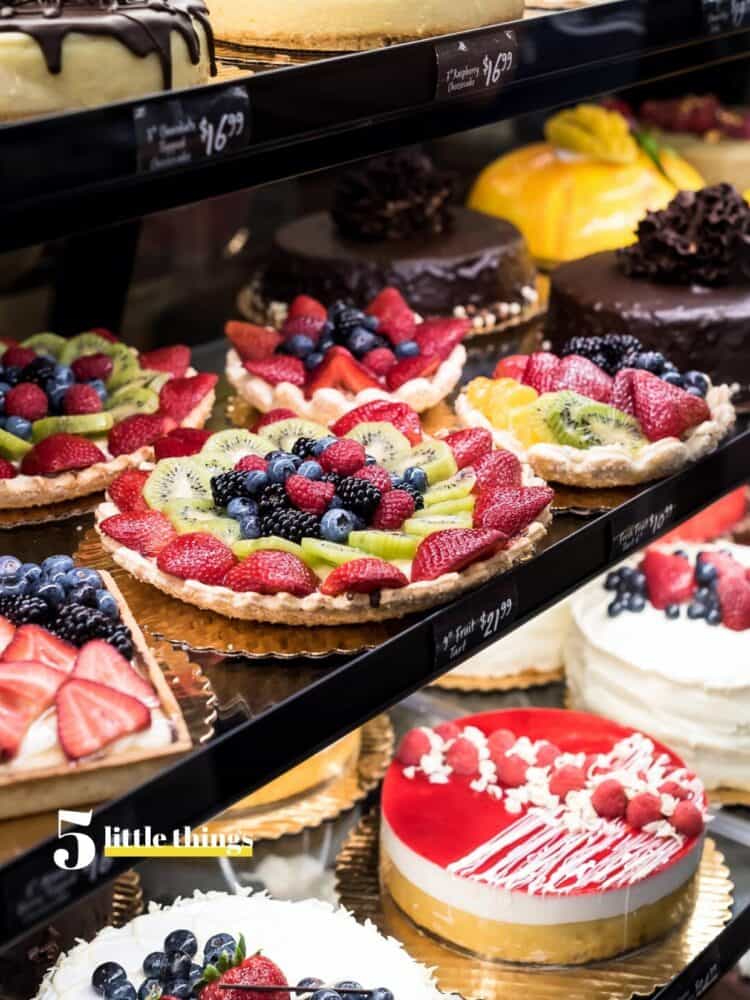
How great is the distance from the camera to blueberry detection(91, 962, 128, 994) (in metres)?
1.83

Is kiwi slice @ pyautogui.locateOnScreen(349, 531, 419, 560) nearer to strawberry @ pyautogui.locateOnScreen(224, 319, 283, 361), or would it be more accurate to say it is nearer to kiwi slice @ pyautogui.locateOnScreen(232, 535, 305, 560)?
A: kiwi slice @ pyautogui.locateOnScreen(232, 535, 305, 560)

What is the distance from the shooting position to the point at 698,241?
97.5 inches

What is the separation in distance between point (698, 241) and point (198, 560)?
1.19m

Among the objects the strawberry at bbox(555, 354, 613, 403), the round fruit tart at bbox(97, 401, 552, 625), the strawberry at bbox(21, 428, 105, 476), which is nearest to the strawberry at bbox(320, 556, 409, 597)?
the round fruit tart at bbox(97, 401, 552, 625)

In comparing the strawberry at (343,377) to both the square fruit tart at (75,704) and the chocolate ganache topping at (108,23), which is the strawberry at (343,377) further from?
the chocolate ganache topping at (108,23)

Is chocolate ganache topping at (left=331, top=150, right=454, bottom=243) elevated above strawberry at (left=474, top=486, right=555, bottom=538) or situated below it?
above

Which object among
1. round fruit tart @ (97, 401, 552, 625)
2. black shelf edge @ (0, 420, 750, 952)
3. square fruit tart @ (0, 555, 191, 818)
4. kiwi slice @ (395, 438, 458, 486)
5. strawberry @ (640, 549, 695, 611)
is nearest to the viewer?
black shelf edge @ (0, 420, 750, 952)

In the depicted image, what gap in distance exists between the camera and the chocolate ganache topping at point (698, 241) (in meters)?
2.47

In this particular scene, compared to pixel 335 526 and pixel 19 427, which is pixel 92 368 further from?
pixel 335 526

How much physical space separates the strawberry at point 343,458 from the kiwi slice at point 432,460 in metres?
0.11

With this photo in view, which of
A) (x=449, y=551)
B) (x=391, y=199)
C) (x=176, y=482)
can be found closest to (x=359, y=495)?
(x=449, y=551)

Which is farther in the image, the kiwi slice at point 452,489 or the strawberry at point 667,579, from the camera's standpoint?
the strawberry at point 667,579

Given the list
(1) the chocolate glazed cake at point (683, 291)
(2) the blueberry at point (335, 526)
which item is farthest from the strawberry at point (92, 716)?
(1) the chocolate glazed cake at point (683, 291)

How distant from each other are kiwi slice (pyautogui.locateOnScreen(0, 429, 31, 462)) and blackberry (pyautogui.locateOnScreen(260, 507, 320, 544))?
44 cm
